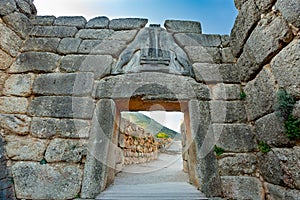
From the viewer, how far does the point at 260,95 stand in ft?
6.33

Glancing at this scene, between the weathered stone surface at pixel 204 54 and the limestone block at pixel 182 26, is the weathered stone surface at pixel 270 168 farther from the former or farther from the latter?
the limestone block at pixel 182 26

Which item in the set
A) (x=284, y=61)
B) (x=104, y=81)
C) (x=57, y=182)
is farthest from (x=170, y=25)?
(x=57, y=182)

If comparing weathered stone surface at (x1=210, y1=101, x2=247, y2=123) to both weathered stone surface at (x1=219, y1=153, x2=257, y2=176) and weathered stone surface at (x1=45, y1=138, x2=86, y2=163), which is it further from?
weathered stone surface at (x1=45, y1=138, x2=86, y2=163)

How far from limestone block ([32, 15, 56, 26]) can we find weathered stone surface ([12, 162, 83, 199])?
7.26 feet

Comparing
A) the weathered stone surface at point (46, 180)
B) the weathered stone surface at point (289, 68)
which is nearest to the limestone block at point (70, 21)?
the weathered stone surface at point (46, 180)

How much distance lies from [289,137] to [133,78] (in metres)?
1.87

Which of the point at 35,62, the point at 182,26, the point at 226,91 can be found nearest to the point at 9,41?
the point at 35,62

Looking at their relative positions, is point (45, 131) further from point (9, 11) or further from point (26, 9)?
point (26, 9)

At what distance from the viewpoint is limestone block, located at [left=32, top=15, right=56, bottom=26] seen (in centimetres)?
268

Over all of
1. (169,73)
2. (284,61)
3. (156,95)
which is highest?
(169,73)

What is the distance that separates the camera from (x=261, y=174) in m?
1.91

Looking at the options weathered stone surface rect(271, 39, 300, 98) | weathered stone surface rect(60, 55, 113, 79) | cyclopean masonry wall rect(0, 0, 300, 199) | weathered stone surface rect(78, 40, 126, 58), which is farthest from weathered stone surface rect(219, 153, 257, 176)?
weathered stone surface rect(78, 40, 126, 58)

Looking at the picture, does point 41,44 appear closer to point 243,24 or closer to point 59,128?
point 59,128

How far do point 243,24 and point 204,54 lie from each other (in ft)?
2.10
